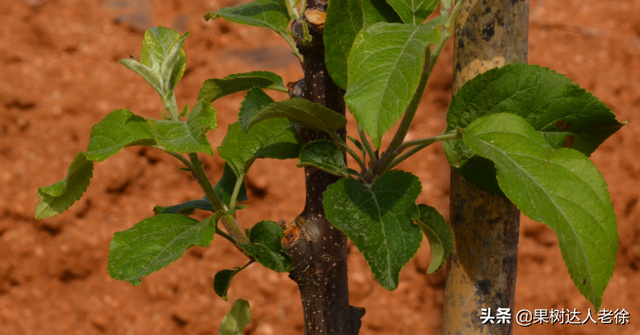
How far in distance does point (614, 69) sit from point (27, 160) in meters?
1.85

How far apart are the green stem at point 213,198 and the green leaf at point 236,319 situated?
139 mm

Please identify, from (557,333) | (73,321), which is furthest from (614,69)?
(73,321)

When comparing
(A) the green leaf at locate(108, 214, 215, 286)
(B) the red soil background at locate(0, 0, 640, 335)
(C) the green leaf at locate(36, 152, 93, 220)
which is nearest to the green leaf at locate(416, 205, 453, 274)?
(A) the green leaf at locate(108, 214, 215, 286)

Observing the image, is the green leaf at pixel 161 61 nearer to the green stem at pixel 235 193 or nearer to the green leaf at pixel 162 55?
the green leaf at pixel 162 55

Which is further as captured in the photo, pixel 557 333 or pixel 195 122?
pixel 557 333

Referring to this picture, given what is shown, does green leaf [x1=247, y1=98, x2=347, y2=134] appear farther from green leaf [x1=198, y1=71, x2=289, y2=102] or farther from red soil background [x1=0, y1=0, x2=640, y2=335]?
red soil background [x1=0, y1=0, x2=640, y2=335]

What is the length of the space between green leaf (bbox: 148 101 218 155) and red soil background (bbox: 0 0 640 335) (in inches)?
43.9

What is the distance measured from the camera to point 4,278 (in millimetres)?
1566

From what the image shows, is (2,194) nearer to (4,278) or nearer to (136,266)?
(4,278)

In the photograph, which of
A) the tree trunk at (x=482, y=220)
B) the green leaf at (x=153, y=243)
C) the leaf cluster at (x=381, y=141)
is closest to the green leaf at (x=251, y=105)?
the leaf cluster at (x=381, y=141)

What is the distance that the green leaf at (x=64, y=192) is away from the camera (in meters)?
0.49

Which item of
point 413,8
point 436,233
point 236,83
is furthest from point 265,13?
point 436,233

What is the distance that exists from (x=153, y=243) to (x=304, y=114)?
0.19 m

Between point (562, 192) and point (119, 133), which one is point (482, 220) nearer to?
point (562, 192)
